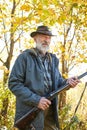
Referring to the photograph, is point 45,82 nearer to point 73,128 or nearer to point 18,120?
point 18,120

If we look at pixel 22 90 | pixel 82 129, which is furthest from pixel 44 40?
pixel 82 129

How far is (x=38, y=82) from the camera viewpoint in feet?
13.0

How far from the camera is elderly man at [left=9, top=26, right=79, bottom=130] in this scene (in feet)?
12.6

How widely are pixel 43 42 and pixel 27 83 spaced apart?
0.58m

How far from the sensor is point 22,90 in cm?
380

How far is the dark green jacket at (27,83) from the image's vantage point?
3.82 metres

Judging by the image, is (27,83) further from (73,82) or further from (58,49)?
(58,49)

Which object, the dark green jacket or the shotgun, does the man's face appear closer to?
the dark green jacket

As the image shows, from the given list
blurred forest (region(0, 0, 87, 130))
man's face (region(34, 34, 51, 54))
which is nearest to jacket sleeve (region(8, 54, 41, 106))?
man's face (region(34, 34, 51, 54))

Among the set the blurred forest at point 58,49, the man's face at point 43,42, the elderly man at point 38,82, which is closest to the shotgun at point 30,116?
the elderly man at point 38,82

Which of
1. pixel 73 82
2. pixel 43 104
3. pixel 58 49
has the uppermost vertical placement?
pixel 73 82

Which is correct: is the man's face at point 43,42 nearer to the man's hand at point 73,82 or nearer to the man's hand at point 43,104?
the man's hand at point 73,82

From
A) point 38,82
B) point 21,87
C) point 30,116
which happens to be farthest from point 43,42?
point 30,116

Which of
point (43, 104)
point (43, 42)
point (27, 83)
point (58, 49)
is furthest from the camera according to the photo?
point (58, 49)
